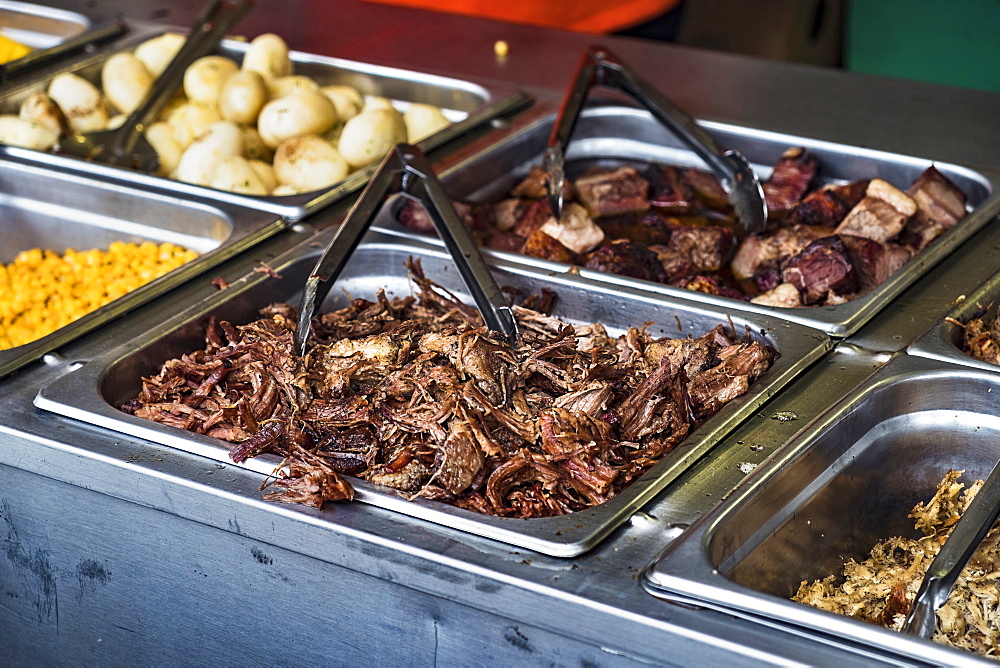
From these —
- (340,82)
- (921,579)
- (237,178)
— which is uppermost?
(340,82)

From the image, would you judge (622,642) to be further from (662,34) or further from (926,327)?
(662,34)

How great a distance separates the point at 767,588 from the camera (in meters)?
1.49

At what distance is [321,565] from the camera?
55.5 inches

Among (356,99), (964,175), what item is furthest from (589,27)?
(964,175)

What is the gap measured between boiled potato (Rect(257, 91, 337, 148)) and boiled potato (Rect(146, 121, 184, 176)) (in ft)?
0.74

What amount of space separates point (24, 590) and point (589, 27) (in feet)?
10.7

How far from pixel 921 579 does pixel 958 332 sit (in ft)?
1.67

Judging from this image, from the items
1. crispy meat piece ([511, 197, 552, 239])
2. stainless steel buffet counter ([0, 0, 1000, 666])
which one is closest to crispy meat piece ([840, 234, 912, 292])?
stainless steel buffet counter ([0, 0, 1000, 666])

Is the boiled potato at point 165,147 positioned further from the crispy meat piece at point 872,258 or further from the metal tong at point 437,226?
the crispy meat piece at point 872,258

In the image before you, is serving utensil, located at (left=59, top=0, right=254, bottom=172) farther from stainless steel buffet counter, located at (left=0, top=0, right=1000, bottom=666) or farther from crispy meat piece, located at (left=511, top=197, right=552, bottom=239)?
crispy meat piece, located at (left=511, top=197, right=552, bottom=239)

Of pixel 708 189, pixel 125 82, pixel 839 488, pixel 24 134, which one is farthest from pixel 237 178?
pixel 839 488

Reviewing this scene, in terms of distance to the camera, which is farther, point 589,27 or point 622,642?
point 589,27

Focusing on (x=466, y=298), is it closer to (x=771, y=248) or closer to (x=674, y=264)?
(x=674, y=264)

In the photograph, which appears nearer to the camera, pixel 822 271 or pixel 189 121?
pixel 822 271
